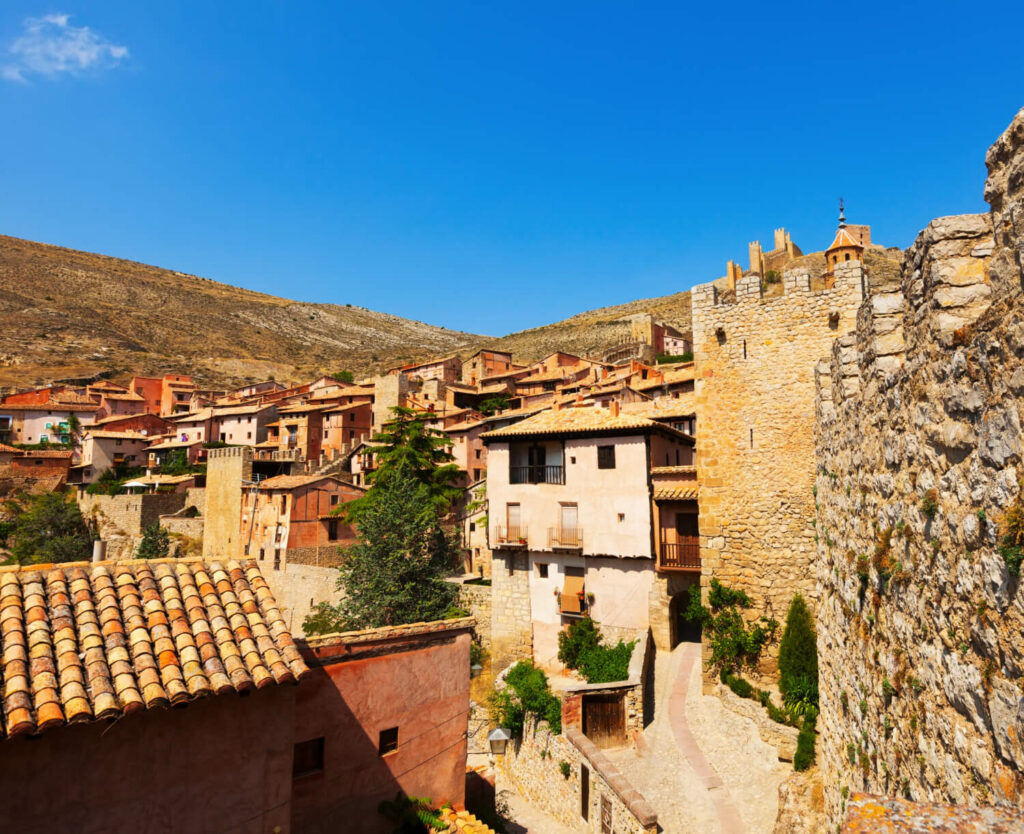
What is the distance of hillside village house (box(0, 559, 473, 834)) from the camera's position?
19.2 ft

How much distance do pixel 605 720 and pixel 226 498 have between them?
32.7 meters

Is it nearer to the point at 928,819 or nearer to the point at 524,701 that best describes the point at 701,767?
the point at 524,701

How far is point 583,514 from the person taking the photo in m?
23.0

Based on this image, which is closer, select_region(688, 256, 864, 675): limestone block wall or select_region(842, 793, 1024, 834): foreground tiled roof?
select_region(842, 793, 1024, 834): foreground tiled roof

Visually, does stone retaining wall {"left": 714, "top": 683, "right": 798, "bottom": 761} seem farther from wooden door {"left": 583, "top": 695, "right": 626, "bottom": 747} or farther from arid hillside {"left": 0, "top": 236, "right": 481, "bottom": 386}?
arid hillside {"left": 0, "top": 236, "right": 481, "bottom": 386}

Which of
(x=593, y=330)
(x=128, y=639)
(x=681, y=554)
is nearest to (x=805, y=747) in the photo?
(x=681, y=554)

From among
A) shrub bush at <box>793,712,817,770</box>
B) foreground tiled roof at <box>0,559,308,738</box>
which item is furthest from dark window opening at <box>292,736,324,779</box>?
shrub bush at <box>793,712,817,770</box>

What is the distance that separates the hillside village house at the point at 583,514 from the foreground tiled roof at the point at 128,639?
51.2ft

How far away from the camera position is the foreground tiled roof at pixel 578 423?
2236 centimetres

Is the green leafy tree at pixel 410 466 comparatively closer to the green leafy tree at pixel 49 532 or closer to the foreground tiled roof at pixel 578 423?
the foreground tiled roof at pixel 578 423

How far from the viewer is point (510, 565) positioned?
79.9 ft

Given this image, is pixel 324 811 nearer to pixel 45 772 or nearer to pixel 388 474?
pixel 45 772

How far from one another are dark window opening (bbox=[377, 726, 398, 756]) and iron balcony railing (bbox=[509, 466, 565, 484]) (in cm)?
1472

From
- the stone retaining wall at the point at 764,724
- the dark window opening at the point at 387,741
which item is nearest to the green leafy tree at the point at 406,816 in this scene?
the dark window opening at the point at 387,741
